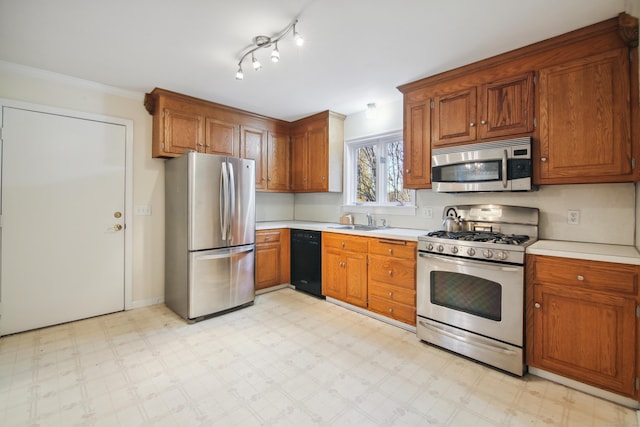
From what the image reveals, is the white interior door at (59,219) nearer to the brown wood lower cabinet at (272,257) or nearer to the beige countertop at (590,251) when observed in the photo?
the brown wood lower cabinet at (272,257)

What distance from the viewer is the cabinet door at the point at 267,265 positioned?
148 inches

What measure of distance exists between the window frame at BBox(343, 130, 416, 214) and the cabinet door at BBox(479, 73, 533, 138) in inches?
42.6

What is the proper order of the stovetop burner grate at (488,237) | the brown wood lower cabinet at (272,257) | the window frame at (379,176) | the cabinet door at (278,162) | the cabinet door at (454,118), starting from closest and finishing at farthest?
the stovetop burner grate at (488,237)
the cabinet door at (454,118)
the window frame at (379,176)
the brown wood lower cabinet at (272,257)
the cabinet door at (278,162)

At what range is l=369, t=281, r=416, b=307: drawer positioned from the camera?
8.87 ft

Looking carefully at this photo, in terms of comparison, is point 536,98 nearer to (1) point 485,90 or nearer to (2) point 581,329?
(1) point 485,90

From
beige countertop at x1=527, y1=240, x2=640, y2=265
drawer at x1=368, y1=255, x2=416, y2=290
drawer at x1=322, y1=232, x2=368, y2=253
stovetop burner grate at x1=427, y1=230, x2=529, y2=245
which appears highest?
stovetop burner grate at x1=427, y1=230, x2=529, y2=245

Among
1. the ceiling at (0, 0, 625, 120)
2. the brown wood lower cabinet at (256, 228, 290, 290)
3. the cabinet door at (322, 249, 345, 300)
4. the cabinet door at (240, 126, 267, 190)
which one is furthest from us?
the cabinet door at (240, 126, 267, 190)

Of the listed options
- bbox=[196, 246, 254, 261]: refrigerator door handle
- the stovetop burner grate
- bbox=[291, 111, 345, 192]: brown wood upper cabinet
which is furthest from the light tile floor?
bbox=[291, 111, 345, 192]: brown wood upper cabinet

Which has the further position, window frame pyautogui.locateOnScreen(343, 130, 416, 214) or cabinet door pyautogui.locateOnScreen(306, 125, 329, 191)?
cabinet door pyautogui.locateOnScreen(306, 125, 329, 191)

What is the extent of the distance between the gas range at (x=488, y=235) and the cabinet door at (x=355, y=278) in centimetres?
76

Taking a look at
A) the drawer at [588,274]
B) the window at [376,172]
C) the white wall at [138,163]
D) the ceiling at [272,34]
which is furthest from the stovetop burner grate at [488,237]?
the white wall at [138,163]

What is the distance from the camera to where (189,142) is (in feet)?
11.1

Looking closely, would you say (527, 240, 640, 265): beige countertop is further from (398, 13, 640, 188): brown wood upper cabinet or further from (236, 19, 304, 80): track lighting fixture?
(236, 19, 304, 80): track lighting fixture

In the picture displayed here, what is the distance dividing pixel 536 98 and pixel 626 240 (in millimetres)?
1249
